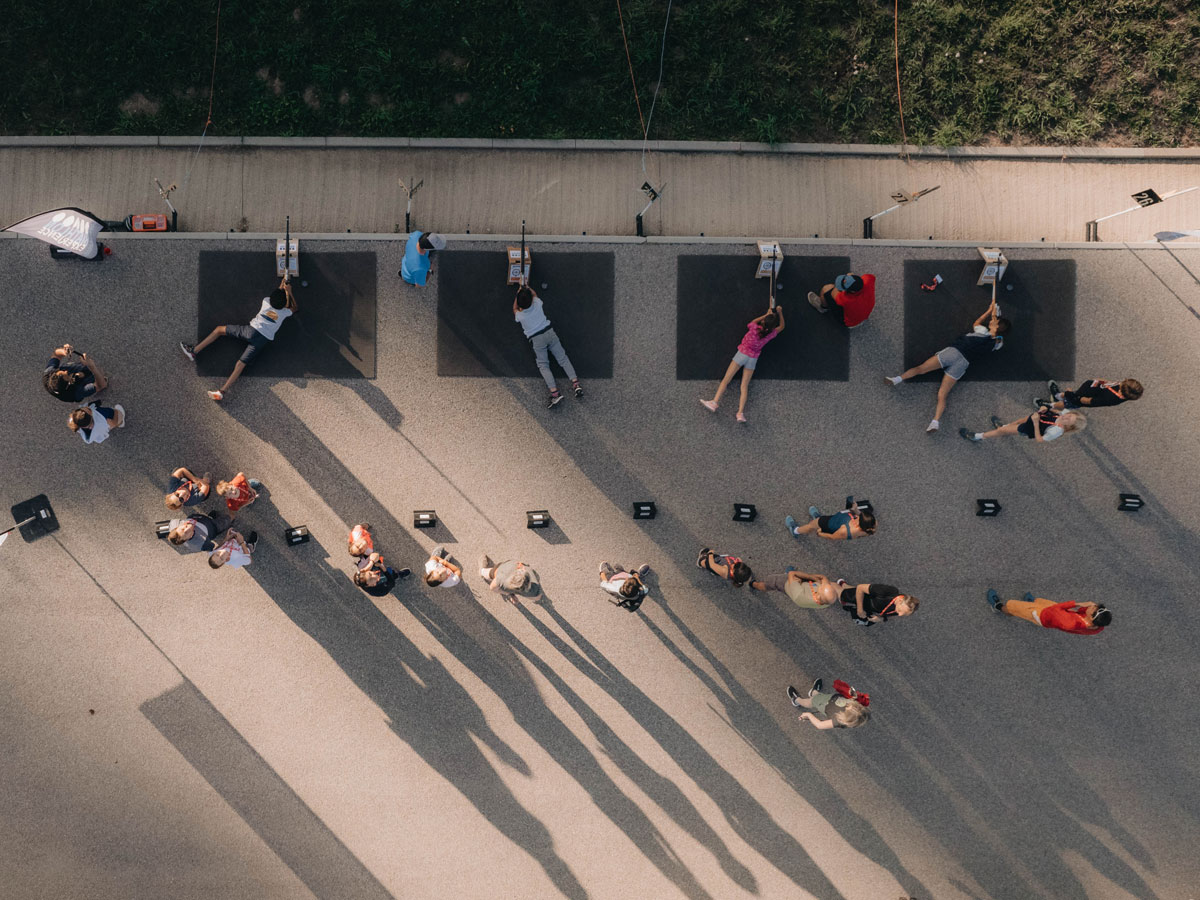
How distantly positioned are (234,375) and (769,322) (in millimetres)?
5900

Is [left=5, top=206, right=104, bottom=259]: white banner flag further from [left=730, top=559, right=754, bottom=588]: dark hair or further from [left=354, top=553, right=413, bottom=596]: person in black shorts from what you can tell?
[left=730, top=559, right=754, bottom=588]: dark hair

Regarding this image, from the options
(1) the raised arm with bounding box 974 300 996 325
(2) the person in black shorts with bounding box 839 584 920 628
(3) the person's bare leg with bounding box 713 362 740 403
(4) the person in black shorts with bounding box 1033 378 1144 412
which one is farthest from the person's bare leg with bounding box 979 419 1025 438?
(3) the person's bare leg with bounding box 713 362 740 403

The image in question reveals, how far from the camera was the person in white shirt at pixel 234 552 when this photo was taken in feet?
23.5

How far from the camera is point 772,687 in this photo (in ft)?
25.5

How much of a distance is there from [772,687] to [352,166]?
7.77 m

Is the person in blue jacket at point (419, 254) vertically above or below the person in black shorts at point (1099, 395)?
above

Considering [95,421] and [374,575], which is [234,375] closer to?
[95,421]

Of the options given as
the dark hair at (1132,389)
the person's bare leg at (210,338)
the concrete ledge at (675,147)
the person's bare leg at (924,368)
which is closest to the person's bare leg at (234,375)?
the person's bare leg at (210,338)

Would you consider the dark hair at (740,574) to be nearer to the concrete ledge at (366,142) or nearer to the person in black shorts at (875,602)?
the person in black shorts at (875,602)

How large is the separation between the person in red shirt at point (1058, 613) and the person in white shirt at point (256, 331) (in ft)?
28.1

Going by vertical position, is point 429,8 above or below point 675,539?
above

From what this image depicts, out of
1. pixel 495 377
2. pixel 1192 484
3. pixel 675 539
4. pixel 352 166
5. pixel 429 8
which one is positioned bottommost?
pixel 675 539

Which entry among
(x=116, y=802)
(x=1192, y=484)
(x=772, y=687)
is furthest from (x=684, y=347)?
(x=116, y=802)

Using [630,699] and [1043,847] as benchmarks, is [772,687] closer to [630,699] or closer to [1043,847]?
[630,699]
